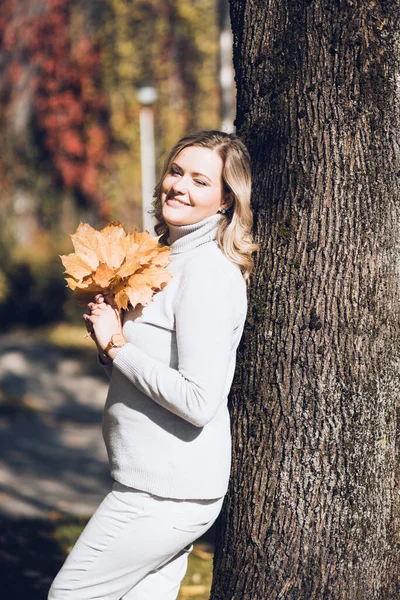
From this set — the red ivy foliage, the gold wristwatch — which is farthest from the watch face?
the red ivy foliage

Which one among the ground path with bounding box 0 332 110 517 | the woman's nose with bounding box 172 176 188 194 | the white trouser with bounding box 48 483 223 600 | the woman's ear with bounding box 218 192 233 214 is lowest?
the ground path with bounding box 0 332 110 517

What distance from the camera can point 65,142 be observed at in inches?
658

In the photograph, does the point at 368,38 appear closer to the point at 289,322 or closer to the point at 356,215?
the point at 356,215

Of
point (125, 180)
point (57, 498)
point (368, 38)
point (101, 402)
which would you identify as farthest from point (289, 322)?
point (125, 180)

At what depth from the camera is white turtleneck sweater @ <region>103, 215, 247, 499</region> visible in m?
2.56

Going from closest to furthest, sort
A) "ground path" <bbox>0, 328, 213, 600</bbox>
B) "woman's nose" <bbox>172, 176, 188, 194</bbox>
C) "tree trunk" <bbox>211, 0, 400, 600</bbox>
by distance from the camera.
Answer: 1. "woman's nose" <bbox>172, 176, 188, 194</bbox>
2. "tree trunk" <bbox>211, 0, 400, 600</bbox>
3. "ground path" <bbox>0, 328, 213, 600</bbox>

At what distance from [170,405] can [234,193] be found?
2.61ft

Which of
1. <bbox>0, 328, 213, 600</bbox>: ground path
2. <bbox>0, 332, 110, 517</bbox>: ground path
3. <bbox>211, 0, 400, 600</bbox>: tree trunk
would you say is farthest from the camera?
<bbox>0, 332, 110, 517</bbox>: ground path

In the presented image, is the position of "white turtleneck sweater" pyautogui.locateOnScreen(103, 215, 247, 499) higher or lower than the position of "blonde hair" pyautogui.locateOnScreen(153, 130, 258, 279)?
lower

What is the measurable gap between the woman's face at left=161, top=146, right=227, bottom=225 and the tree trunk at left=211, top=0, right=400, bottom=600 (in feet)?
1.03

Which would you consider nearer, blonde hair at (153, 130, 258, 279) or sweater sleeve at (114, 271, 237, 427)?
sweater sleeve at (114, 271, 237, 427)

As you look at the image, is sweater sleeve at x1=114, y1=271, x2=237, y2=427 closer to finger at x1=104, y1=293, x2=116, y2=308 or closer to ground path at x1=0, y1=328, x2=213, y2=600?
finger at x1=104, y1=293, x2=116, y2=308

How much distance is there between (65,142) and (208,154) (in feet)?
47.1

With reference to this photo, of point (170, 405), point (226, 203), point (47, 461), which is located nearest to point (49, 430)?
point (47, 461)
